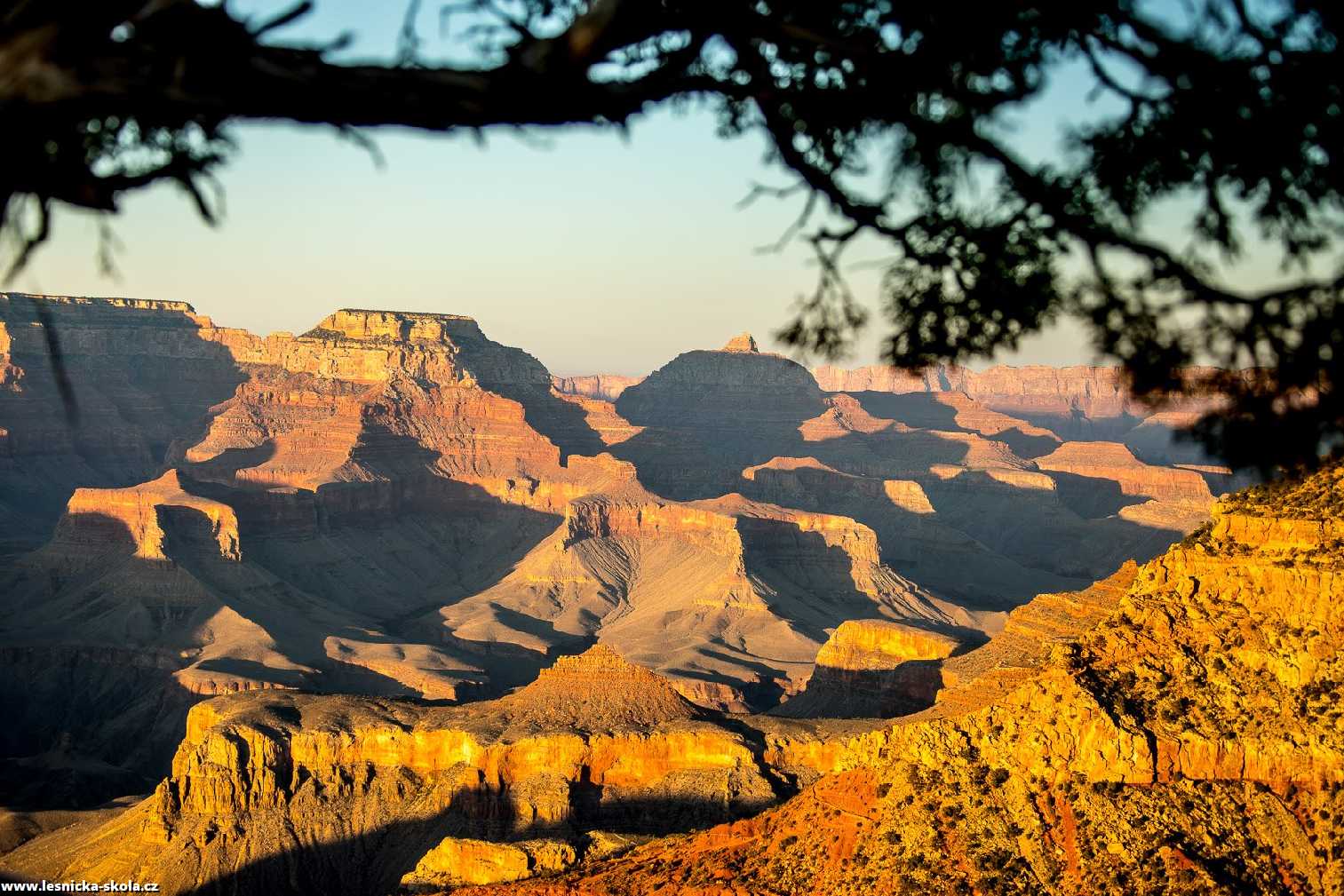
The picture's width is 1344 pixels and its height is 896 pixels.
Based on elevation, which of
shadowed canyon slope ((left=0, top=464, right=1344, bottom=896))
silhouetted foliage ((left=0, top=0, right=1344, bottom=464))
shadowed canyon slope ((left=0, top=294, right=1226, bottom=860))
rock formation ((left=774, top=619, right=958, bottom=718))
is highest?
silhouetted foliage ((left=0, top=0, right=1344, bottom=464))

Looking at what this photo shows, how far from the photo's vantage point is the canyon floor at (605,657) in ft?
71.4

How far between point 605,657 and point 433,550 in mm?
105888

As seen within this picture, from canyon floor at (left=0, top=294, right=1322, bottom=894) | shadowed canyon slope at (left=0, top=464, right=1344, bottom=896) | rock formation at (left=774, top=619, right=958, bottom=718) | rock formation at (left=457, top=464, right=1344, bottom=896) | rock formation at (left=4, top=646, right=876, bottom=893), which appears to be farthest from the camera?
rock formation at (left=774, top=619, right=958, bottom=718)

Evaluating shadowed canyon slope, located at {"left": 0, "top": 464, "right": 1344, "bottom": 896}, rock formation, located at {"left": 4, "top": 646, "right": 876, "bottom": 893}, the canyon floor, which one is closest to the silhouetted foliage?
the canyon floor

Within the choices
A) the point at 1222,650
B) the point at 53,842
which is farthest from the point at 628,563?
the point at 1222,650

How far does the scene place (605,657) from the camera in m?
54.8

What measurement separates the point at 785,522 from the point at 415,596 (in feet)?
126

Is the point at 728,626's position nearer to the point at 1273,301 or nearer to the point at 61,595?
the point at 61,595

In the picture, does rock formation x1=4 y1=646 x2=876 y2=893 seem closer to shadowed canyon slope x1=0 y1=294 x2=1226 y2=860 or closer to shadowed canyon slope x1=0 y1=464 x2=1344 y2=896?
shadowed canyon slope x1=0 y1=464 x2=1344 y2=896

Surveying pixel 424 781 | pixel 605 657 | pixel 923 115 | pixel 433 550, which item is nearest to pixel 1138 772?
pixel 923 115

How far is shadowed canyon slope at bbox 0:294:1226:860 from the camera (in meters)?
96.2

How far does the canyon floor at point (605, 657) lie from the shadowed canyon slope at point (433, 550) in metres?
0.51

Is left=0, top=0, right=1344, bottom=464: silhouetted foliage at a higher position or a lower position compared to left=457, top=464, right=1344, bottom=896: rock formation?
higher

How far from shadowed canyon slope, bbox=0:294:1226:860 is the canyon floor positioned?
509 millimetres
